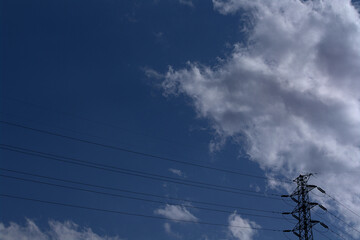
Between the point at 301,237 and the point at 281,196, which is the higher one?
the point at 281,196

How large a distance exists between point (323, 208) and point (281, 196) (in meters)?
6.43

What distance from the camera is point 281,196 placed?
60.3 metres

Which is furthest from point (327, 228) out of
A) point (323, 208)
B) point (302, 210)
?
point (302, 210)

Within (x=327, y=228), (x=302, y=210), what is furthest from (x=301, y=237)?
(x=327, y=228)

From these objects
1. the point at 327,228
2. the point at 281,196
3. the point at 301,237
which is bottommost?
the point at 301,237

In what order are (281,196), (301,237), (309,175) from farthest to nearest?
(281,196) → (309,175) → (301,237)

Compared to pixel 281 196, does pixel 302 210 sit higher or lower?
lower

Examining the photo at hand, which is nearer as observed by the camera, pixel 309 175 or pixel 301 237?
pixel 301 237

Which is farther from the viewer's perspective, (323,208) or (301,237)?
(323,208)

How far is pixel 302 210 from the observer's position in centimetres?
5306

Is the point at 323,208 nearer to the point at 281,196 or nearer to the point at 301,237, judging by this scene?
the point at 281,196

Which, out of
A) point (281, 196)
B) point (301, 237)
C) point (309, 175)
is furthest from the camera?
point (281, 196)

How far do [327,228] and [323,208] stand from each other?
3.05 m

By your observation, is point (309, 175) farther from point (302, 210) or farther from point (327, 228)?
point (327, 228)
